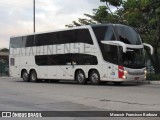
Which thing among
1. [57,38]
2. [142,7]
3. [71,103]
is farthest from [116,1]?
[71,103]

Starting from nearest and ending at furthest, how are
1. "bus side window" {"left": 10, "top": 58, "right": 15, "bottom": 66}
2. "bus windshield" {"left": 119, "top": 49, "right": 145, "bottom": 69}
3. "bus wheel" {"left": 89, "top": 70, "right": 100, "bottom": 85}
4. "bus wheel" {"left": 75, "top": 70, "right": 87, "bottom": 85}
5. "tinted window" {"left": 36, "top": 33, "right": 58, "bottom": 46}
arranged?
"bus windshield" {"left": 119, "top": 49, "right": 145, "bottom": 69}
"bus wheel" {"left": 89, "top": 70, "right": 100, "bottom": 85}
"bus wheel" {"left": 75, "top": 70, "right": 87, "bottom": 85}
"tinted window" {"left": 36, "top": 33, "right": 58, "bottom": 46}
"bus side window" {"left": 10, "top": 58, "right": 15, "bottom": 66}

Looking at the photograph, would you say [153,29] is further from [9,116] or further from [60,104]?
[9,116]

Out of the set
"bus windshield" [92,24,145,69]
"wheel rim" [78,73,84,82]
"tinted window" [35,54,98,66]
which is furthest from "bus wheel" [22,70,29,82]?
"bus windshield" [92,24,145,69]

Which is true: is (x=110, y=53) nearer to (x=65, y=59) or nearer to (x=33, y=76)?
(x=65, y=59)

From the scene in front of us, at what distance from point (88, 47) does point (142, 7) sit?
7.56m

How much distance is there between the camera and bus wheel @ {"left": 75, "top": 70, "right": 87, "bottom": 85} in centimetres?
2885

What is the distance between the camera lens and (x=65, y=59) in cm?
3058

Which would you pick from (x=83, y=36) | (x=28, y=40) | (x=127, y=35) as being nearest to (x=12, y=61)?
(x=28, y=40)

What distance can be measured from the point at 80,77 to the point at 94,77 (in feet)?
4.51

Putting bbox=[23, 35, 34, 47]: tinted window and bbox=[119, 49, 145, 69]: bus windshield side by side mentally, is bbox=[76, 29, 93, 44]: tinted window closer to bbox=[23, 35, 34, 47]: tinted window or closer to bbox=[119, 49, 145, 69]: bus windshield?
bbox=[119, 49, 145, 69]: bus windshield

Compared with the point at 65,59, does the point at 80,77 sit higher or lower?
lower

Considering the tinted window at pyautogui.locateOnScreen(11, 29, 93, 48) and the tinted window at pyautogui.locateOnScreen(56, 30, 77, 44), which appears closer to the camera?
the tinted window at pyautogui.locateOnScreen(11, 29, 93, 48)

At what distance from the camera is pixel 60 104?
1620cm

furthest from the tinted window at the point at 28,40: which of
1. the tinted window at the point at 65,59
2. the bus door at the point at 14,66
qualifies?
the bus door at the point at 14,66
